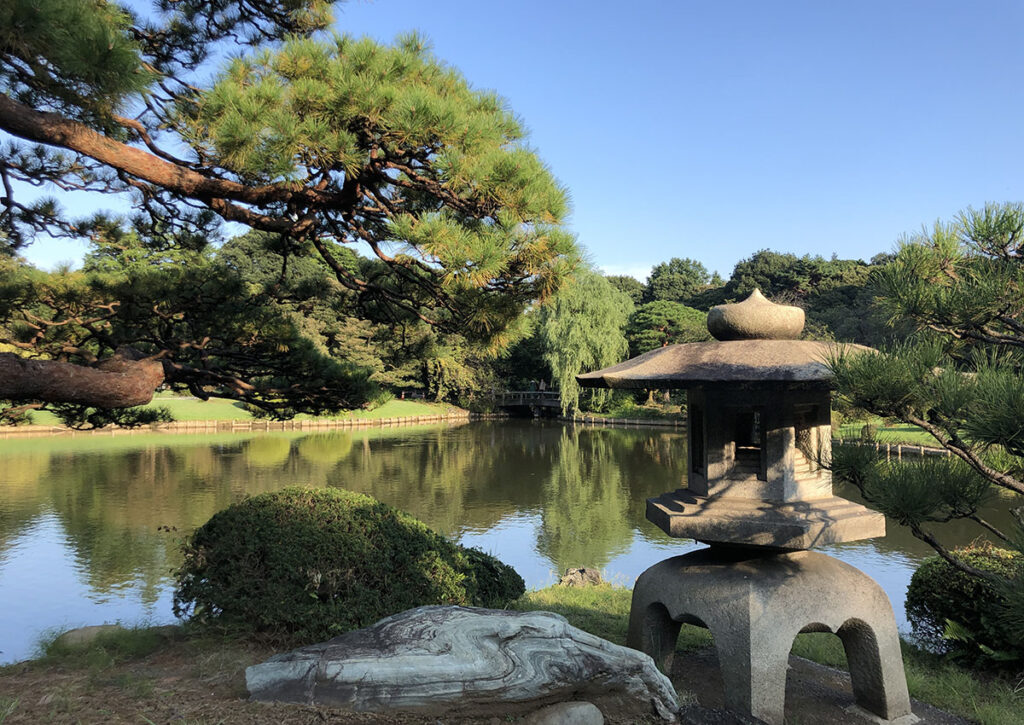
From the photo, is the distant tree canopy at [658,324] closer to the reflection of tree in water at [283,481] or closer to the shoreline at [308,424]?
the shoreline at [308,424]

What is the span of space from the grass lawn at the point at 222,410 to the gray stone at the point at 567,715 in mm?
16487

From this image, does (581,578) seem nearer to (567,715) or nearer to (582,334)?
(567,715)

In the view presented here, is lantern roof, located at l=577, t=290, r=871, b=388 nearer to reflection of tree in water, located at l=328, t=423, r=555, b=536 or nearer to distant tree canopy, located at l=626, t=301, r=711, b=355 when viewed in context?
reflection of tree in water, located at l=328, t=423, r=555, b=536

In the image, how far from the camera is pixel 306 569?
10.8 ft

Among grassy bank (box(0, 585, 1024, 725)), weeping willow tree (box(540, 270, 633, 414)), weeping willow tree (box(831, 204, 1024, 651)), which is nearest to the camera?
weeping willow tree (box(831, 204, 1024, 651))

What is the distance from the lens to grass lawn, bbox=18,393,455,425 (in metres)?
21.3

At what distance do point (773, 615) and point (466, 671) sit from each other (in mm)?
1497

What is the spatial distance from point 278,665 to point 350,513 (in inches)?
49.5

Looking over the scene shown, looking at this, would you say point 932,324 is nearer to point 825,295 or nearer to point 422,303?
point 422,303

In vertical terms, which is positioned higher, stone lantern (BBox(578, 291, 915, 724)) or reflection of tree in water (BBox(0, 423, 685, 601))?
stone lantern (BBox(578, 291, 915, 724))

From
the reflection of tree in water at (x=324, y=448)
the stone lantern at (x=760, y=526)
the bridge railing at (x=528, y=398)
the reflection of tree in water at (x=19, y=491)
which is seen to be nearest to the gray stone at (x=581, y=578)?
the stone lantern at (x=760, y=526)

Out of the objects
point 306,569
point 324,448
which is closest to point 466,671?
point 306,569

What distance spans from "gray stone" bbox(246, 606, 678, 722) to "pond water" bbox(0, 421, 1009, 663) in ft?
6.95

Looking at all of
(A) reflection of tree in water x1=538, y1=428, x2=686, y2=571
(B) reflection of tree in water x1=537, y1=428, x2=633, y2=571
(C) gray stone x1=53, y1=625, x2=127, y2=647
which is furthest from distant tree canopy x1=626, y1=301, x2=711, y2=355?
→ (C) gray stone x1=53, y1=625, x2=127, y2=647
